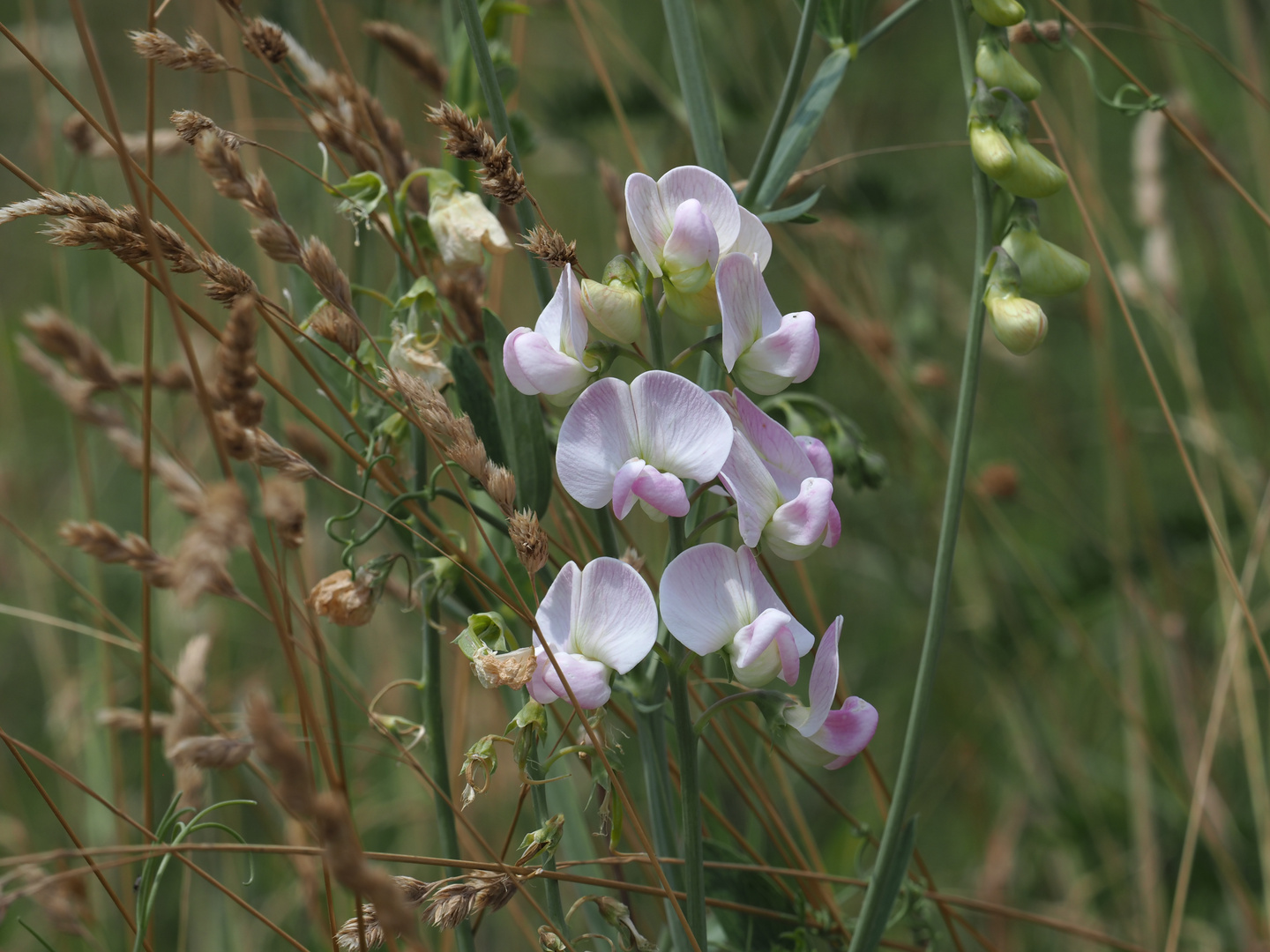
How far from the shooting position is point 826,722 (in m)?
0.60

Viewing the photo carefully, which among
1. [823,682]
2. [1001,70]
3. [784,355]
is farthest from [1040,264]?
[823,682]

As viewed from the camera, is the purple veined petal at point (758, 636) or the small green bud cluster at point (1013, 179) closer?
the purple veined petal at point (758, 636)

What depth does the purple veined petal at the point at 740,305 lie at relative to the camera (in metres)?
0.57

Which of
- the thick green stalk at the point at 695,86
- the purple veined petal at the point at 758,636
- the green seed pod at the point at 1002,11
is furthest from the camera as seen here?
the thick green stalk at the point at 695,86

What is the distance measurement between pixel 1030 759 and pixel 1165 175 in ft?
5.15

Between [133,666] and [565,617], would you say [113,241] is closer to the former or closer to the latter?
[565,617]

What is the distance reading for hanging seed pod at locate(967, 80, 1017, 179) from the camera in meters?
0.66

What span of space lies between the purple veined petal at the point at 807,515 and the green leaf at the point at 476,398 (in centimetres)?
23

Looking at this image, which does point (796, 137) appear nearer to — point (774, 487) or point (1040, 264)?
point (1040, 264)

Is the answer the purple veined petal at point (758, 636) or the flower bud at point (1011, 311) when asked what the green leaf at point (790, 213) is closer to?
the flower bud at point (1011, 311)

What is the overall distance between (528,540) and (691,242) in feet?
0.65

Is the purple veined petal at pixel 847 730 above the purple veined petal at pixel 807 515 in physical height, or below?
below

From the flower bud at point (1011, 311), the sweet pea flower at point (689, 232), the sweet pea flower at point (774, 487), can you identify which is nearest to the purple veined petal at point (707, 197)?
the sweet pea flower at point (689, 232)

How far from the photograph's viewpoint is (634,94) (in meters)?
1.73
